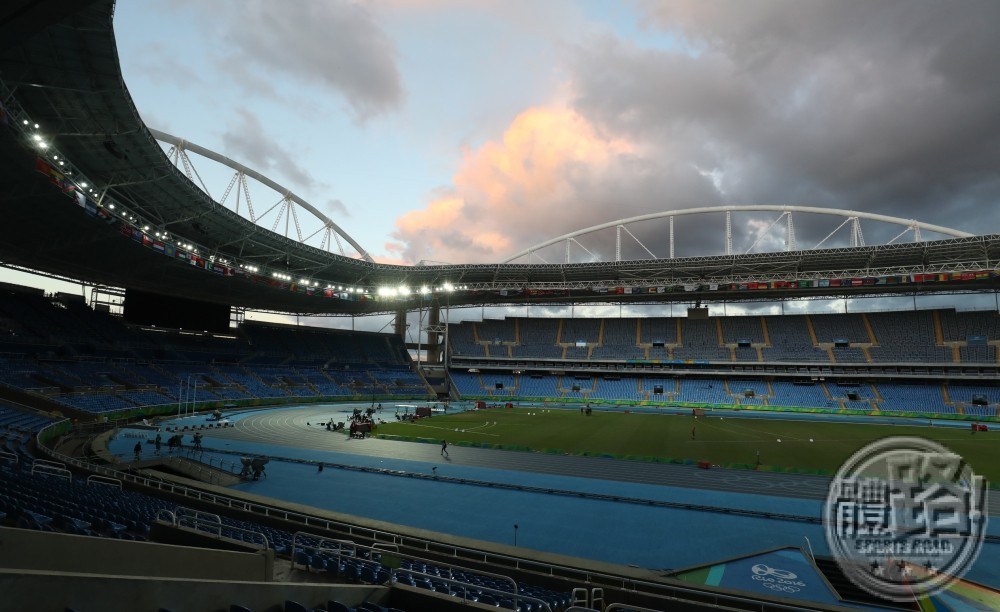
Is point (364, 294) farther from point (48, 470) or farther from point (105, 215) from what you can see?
point (48, 470)

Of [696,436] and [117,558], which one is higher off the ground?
[117,558]

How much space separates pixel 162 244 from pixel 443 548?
36.3 metres

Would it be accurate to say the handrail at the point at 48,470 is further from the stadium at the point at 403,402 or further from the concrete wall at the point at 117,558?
the concrete wall at the point at 117,558

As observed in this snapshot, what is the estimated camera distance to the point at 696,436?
1422 inches

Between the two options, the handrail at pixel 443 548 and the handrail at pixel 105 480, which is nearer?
the handrail at pixel 443 548

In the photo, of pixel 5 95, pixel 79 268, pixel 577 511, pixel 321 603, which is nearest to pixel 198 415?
pixel 79 268

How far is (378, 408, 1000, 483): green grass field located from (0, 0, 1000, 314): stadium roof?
2216 cm

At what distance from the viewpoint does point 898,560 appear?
11.1 m

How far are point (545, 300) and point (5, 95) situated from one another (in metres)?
66.0

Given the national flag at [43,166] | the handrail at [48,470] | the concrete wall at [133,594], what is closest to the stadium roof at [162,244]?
the national flag at [43,166]

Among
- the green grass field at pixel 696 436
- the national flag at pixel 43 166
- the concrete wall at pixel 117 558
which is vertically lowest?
the green grass field at pixel 696 436

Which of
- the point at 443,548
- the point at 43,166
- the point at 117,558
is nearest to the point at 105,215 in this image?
the point at 43,166

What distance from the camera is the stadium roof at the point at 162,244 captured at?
19516 mm

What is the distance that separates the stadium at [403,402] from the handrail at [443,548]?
0.12 meters
